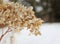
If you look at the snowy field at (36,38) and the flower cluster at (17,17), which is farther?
the snowy field at (36,38)

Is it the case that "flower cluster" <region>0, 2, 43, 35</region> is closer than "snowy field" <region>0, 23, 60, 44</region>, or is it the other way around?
"flower cluster" <region>0, 2, 43, 35</region>

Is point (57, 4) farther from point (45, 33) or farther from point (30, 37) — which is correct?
point (30, 37)

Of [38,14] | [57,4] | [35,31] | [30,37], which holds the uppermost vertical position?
[57,4]

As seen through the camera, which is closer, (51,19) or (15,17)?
(15,17)

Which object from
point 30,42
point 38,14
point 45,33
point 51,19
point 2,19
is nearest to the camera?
point 2,19

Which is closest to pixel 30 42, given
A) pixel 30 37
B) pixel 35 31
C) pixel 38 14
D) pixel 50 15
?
pixel 30 37

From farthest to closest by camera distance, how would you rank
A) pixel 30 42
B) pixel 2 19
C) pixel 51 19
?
pixel 51 19, pixel 30 42, pixel 2 19

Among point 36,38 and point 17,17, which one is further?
point 36,38

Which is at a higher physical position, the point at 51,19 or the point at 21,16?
the point at 51,19
